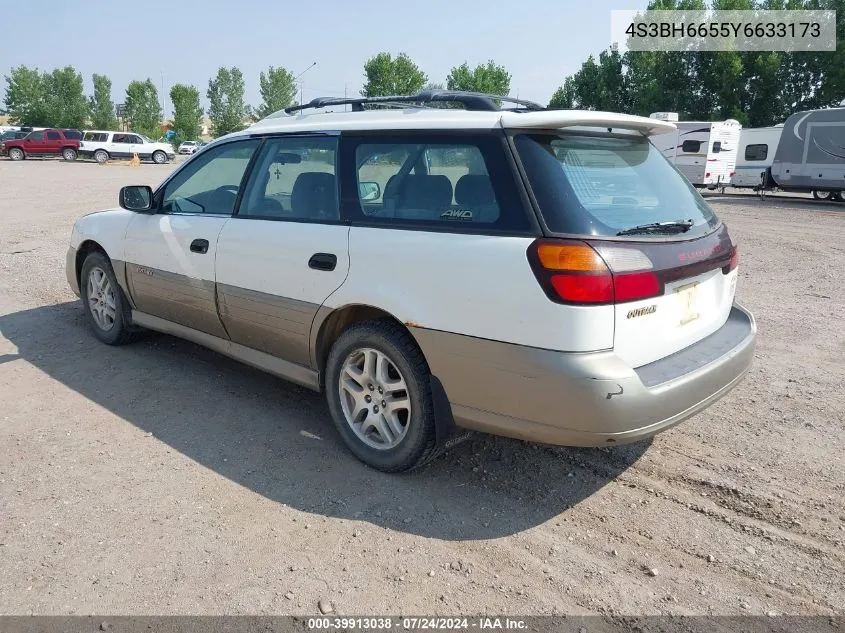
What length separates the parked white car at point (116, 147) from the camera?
136 feet

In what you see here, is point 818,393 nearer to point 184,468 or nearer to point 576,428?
point 576,428

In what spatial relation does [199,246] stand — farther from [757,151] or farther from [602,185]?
[757,151]

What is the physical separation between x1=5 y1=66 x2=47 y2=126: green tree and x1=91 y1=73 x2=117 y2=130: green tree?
25.9 ft

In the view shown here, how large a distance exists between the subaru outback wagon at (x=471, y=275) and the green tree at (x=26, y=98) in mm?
82050

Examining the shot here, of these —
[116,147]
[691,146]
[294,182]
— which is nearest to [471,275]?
[294,182]

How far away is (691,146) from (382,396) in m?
26.7

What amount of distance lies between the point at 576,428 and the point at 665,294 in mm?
738

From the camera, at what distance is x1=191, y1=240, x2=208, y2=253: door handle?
4.31 meters

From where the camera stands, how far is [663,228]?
3090 mm

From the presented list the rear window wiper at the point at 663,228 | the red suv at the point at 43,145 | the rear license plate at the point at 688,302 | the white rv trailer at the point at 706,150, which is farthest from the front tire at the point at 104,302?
the red suv at the point at 43,145

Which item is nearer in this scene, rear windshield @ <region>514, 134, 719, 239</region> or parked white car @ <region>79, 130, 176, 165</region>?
rear windshield @ <region>514, 134, 719, 239</region>

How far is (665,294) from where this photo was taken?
9.75 feet

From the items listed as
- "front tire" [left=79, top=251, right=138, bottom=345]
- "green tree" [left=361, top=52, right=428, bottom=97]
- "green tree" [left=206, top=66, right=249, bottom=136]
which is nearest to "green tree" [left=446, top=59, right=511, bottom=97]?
"green tree" [left=361, top=52, right=428, bottom=97]

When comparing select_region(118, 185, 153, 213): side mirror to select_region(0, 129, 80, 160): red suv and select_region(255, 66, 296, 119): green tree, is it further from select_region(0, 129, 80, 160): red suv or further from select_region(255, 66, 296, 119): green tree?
select_region(255, 66, 296, 119): green tree
